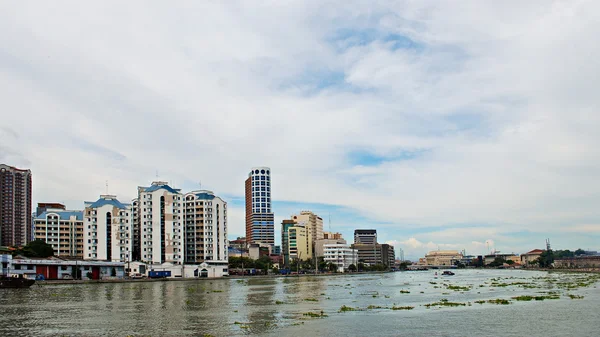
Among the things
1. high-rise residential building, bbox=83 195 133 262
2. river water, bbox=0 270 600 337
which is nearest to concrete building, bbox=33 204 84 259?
→ high-rise residential building, bbox=83 195 133 262

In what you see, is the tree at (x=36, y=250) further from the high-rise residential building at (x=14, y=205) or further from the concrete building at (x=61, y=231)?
the high-rise residential building at (x=14, y=205)

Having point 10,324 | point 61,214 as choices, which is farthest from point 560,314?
point 61,214

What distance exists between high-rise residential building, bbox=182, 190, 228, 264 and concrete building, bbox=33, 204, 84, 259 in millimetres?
32313

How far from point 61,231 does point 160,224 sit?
110 ft

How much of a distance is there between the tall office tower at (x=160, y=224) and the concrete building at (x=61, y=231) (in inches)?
906

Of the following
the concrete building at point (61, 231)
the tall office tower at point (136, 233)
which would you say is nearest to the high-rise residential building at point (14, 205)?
the concrete building at point (61, 231)

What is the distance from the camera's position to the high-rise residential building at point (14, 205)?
189 metres

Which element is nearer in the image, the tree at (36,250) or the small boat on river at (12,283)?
the small boat on river at (12,283)

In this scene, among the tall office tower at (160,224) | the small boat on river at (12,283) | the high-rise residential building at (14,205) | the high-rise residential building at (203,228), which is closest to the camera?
the small boat on river at (12,283)

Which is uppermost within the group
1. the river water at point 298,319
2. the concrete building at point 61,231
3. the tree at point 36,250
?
the concrete building at point 61,231

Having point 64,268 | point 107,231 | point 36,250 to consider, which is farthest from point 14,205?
point 64,268

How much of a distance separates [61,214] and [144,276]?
39290mm

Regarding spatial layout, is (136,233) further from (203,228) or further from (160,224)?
(203,228)

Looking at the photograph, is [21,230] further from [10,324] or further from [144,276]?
[10,324]
